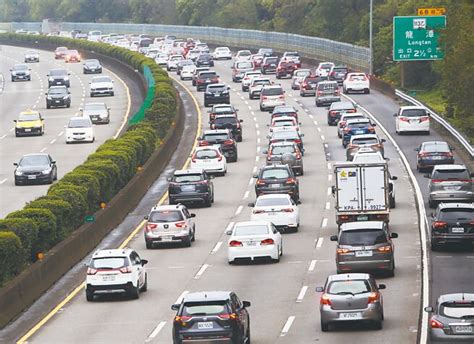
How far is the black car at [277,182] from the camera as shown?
185 ft

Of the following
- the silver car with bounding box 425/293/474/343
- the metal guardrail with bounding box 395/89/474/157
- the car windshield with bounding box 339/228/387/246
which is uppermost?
the silver car with bounding box 425/293/474/343

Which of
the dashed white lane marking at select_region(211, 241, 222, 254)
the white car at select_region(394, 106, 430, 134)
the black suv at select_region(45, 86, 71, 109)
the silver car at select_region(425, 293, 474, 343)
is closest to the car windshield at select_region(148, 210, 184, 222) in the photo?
the dashed white lane marking at select_region(211, 241, 222, 254)

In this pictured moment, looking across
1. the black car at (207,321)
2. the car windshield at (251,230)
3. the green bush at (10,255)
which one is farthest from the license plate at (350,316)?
the car windshield at (251,230)

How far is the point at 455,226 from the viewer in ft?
145

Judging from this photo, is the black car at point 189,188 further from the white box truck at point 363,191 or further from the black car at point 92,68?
the black car at point 92,68

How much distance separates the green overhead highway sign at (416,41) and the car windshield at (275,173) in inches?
1307

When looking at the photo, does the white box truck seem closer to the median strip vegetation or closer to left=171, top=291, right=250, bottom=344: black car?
the median strip vegetation

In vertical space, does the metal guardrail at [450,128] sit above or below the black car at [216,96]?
above

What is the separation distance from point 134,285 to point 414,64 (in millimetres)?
79761

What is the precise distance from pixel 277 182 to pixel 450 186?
6.77 metres

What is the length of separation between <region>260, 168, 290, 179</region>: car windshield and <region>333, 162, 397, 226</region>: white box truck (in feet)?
27.5

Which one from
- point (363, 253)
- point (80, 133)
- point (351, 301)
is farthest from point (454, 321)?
point (80, 133)

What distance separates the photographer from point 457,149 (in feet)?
235

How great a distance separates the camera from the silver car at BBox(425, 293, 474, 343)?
91.7 ft
